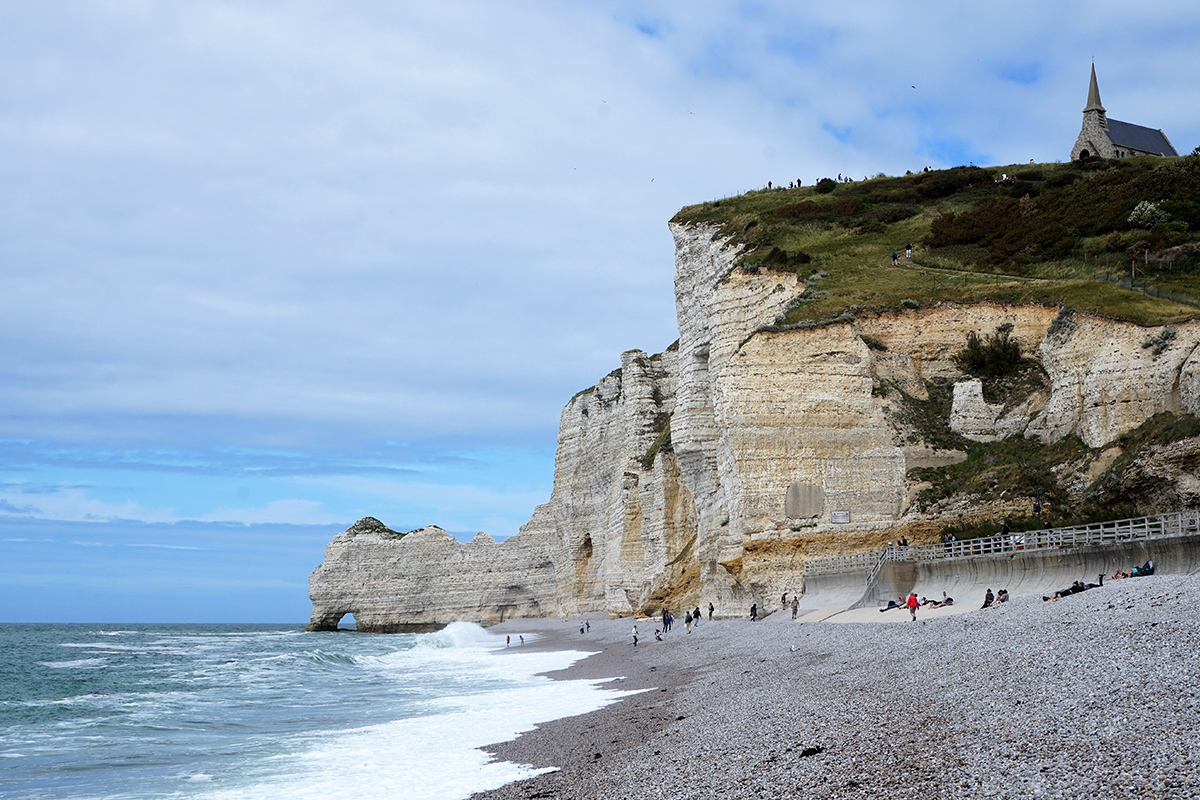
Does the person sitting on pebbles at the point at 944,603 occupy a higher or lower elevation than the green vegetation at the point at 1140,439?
lower

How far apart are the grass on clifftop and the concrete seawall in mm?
10761

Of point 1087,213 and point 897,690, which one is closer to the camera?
point 897,690

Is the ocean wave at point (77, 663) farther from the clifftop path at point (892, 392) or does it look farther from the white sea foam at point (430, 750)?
the clifftop path at point (892, 392)

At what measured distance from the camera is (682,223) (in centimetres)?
5450

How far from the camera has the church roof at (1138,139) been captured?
64500 mm

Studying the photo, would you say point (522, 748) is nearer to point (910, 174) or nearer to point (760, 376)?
point (760, 376)

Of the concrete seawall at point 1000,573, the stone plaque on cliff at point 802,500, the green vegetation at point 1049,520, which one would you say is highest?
the stone plaque on cliff at point 802,500

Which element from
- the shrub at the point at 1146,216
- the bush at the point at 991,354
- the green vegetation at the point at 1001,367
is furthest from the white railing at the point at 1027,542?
the shrub at the point at 1146,216

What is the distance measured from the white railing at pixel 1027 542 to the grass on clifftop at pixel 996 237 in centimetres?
894

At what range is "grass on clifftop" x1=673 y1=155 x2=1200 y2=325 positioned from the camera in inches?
1444

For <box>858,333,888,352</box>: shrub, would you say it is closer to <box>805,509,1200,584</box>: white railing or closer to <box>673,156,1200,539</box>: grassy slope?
<box>673,156,1200,539</box>: grassy slope

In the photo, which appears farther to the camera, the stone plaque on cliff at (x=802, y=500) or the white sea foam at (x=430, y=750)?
the stone plaque on cliff at (x=802, y=500)

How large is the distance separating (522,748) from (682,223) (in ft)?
135

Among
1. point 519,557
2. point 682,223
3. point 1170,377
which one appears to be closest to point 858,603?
point 1170,377
